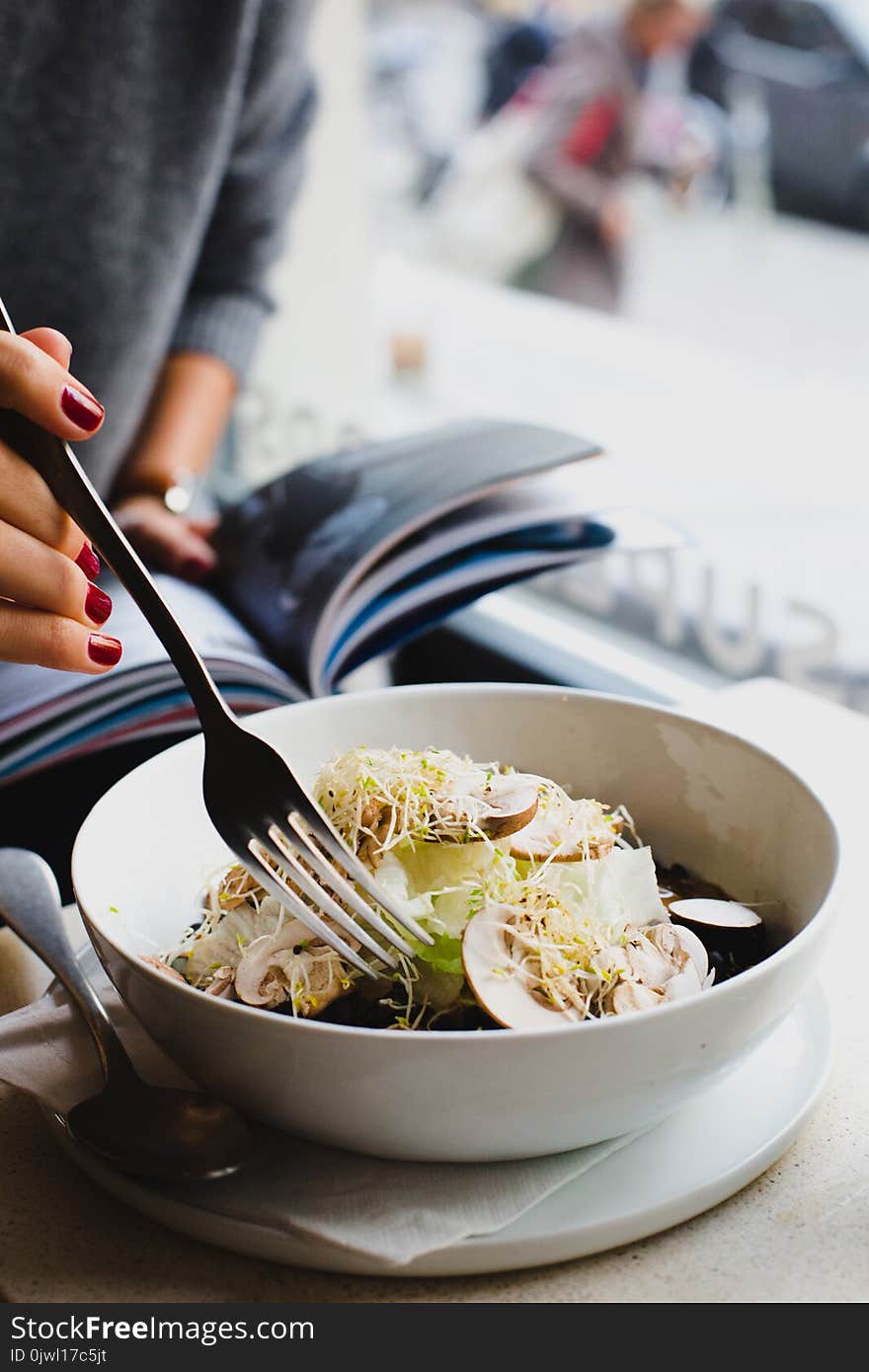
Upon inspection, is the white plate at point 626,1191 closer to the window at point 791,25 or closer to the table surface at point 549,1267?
the table surface at point 549,1267

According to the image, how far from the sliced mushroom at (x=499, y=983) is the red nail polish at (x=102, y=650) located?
9.5 inches

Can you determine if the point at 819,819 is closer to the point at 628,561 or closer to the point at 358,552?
the point at 358,552

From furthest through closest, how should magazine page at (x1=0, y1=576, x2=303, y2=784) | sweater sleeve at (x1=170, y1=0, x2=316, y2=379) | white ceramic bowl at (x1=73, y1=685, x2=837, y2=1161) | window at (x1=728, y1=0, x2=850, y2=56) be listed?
window at (x1=728, y1=0, x2=850, y2=56)
sweater sleeve at (x1=170, y1=0, x2=316, y2=379)
magazine page at (x1=0, y1=576, x2=303, y2=784)
white ceramic bowl at (x1=73, y1=685, x2=837, y2=1161)

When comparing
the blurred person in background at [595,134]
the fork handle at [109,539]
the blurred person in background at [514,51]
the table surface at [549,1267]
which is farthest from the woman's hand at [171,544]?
the blurred person in background at [514,51]

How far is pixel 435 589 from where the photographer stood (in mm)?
997

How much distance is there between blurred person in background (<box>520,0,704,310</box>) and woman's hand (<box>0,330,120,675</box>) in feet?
9.07

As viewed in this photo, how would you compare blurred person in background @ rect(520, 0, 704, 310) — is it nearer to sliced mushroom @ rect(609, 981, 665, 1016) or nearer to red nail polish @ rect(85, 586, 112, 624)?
red nail polish @ rect(85, 586, 112, 624)

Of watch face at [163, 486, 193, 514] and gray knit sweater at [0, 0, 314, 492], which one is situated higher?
gray knit sweater at [0, 0, 314, 492]

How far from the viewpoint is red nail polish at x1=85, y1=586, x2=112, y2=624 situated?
2.22 ft

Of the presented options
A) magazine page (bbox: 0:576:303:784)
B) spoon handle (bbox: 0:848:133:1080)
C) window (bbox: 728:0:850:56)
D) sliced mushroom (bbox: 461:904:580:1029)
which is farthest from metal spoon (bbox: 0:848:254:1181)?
window (bbox: 728:0:850:56)

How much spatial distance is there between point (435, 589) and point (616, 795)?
305mm

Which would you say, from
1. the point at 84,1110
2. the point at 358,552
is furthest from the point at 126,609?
the point at 84,1110

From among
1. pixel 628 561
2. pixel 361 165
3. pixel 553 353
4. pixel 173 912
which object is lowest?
pixel 553 353

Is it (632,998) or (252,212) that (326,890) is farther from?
(252,212)
